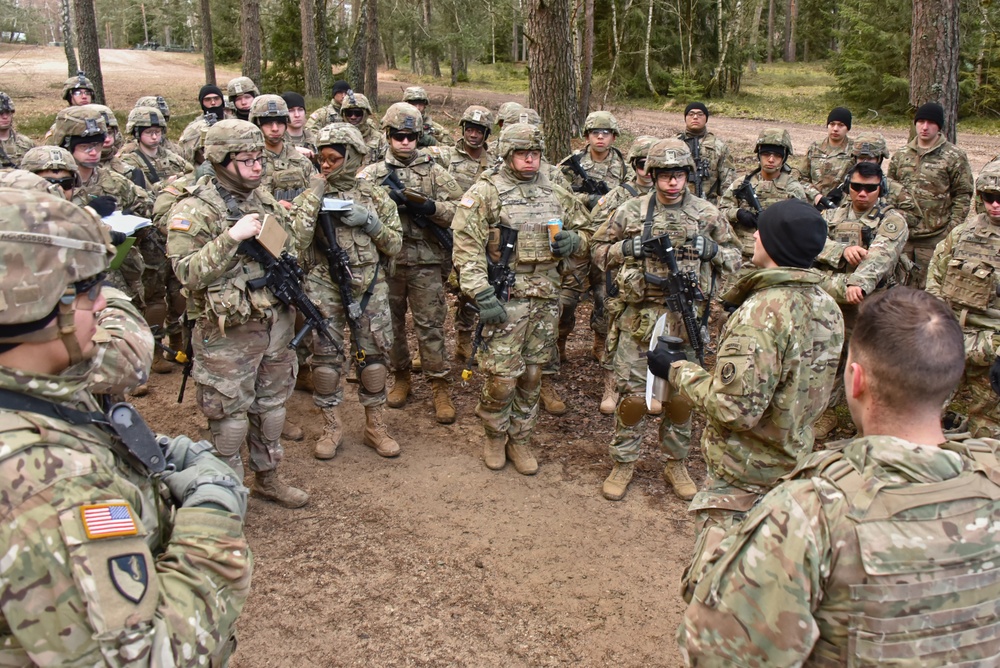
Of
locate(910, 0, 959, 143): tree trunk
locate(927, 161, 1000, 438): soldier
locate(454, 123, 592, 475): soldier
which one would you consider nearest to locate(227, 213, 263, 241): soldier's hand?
locate(454, 123, 592, 475): soldier

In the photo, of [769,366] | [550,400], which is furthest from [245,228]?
[550,400]

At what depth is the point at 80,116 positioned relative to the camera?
6.62 metres

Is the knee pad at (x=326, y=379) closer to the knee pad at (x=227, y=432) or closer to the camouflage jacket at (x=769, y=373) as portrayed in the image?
the knee pad at (x=227, y=432)

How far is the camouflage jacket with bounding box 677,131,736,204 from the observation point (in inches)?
348

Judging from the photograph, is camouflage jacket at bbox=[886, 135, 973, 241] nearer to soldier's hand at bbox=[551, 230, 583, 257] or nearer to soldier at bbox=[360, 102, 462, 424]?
soldier's hand at bbox=[551, 230, 583, 257]

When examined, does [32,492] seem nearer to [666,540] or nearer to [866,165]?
[666,540]

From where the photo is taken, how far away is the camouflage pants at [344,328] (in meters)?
5.99

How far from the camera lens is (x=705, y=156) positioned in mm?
8867

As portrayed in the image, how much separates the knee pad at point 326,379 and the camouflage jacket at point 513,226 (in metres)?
1.35

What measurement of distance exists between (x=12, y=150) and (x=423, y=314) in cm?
494

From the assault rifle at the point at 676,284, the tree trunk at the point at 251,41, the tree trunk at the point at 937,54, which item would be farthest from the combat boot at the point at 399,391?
the tree trunk at the point at 251,41

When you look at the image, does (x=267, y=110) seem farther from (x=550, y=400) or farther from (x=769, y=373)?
(x=769, y=373)

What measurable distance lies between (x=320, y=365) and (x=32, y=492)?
4.34 m

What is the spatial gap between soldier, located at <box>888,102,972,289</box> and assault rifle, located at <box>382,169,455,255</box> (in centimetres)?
500
